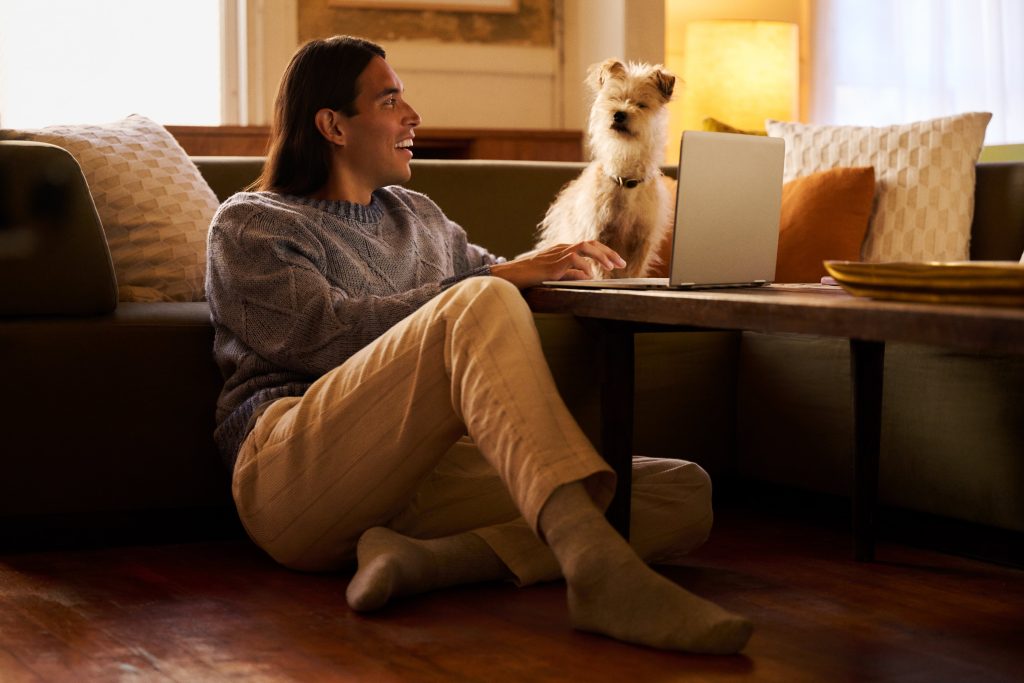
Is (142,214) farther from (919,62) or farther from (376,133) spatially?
(919,62)

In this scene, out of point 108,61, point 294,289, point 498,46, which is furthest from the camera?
point 498,46

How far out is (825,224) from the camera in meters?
3.09

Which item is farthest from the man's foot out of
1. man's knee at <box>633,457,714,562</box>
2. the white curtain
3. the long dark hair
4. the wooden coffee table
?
the white curtain

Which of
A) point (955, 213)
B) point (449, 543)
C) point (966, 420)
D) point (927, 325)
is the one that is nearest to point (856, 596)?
point (966, 420)

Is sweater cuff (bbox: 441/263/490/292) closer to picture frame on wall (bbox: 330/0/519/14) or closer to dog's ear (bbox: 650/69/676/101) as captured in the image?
dog's ear (bbox: 650/69/676/101)

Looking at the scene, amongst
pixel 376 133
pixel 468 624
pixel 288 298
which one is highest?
pixel 376 133

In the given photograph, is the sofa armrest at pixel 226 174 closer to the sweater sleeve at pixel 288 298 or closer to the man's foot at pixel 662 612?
the sweater sleeve at pixel 288 298

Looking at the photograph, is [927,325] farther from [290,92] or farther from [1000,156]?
[1000,156]

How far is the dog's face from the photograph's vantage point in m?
2.76

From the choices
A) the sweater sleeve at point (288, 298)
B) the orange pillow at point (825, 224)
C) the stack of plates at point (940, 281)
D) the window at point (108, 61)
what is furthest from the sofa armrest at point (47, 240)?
the window at point (108, 61)

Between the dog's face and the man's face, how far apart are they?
26.7 inches

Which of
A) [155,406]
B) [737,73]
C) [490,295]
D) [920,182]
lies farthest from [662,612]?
[737,73]

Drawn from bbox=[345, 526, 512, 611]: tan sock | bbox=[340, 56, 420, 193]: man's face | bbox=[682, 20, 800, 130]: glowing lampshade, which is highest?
bbox=[682, 20, 800, 130]: glowing lampshade

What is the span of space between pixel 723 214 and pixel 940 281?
0.53 metres
